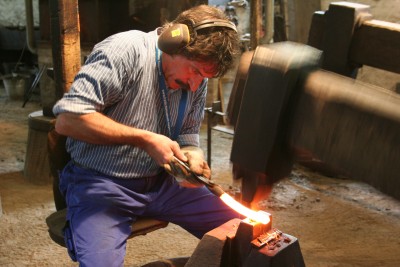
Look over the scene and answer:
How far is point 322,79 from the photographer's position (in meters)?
1.09

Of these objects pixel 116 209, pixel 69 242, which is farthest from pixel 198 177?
pixel 69 242

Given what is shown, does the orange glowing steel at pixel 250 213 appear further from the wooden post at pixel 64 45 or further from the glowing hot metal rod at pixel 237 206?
the wooden post at pixel 64 45

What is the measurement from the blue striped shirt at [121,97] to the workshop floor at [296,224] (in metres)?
1.42

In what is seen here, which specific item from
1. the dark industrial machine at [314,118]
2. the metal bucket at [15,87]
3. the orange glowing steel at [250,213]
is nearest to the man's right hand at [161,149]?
the orange glowing steel at [250,213]

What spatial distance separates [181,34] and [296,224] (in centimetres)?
271

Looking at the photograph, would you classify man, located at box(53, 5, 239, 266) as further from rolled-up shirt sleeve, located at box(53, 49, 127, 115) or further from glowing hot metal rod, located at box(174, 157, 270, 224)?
glowing hot metal rod, located at box(174, 157, 270, 224)

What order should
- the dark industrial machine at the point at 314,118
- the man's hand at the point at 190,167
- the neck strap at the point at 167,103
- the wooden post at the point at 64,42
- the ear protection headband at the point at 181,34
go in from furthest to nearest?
1. the wooden post at the point at 64,42
2. the neck strap at the point at 167,103
3. the ear protection headband at the point at 181,34
4. the man's hand at the point at 190,167
5. the dark industrial machine at the point at 314,118

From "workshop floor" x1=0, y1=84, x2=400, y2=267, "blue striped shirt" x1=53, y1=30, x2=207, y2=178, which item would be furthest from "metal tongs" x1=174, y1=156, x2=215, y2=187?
"workshop floor" x1=0, y1=84, x2=400, y2=267

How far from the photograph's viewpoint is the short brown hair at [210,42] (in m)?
2.33

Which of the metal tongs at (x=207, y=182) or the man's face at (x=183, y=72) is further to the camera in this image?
the man's face at (x=183, y=72)

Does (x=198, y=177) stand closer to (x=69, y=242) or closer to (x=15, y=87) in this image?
(x=69, y=242)

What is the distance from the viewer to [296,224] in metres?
4.40

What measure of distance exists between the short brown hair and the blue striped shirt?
0.26m

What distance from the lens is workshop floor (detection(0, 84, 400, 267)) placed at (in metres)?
3.76
